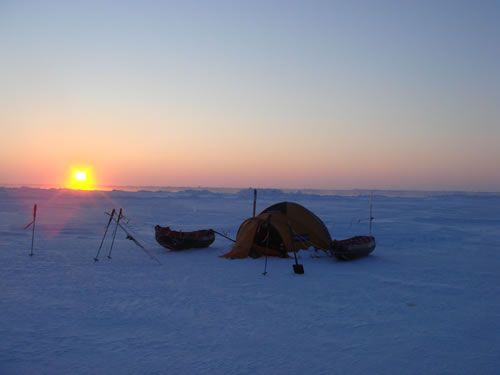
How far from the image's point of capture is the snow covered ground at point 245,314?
6.01 meters

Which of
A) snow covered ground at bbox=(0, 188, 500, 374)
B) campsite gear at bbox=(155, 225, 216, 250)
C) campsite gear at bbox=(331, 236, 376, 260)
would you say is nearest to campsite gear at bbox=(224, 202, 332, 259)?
snow covered ground at bbox=(0, 188, 500, 374)

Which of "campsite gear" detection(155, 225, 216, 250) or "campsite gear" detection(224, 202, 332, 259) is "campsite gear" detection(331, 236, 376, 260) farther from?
"campsite gear" detection(155, 225, 216, 250)

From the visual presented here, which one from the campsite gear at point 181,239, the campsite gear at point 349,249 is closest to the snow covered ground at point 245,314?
the campsite gear at point 349,249

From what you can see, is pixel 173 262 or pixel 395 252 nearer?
pixel 173 262

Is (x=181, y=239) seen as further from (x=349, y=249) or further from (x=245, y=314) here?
(x=245, y=314)

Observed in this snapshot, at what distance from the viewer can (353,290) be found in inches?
392

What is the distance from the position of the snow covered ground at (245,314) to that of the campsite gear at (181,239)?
515 millimetres

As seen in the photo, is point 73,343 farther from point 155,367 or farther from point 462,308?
point 462,308

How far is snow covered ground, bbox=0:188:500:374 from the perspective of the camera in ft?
Answer: 19.7

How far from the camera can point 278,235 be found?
14.4 m

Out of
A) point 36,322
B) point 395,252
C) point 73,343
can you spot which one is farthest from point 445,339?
point 395,252

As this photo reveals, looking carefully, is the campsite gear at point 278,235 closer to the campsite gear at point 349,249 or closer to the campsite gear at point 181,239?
the campsite gear at point 349,249

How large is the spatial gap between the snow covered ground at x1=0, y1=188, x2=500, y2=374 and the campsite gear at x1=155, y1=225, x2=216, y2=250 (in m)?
0.52

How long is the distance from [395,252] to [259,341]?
32.9 ft
